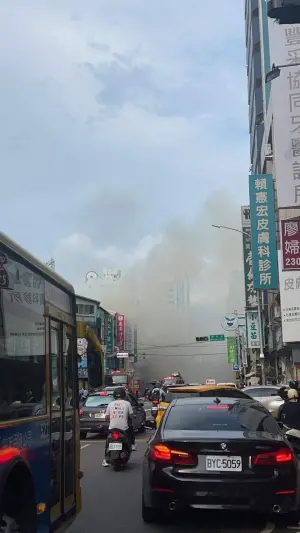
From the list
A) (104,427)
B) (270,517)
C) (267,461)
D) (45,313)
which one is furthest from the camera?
(104,427)

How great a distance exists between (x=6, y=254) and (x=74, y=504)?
318cm

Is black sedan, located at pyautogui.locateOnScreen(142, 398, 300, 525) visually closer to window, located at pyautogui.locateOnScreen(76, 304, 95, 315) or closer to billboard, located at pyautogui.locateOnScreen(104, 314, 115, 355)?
window, located at pyautogui.locateOnScreen(76, 304, 95, 315)

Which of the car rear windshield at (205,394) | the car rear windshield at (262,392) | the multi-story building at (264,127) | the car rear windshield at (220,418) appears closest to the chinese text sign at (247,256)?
the multi-story building at (264,127)

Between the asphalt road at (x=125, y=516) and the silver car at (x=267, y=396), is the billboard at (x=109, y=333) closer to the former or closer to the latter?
the silver car at (x=267, y=396)

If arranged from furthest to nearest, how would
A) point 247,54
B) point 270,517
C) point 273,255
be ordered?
point 247,54, point 273,255, point 270,517

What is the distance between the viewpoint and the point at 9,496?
4246 mm

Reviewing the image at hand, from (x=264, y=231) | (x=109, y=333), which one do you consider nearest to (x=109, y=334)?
(x=109, y=333)

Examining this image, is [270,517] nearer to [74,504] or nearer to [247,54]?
[74,504]

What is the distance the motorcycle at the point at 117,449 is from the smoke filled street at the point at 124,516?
188mm

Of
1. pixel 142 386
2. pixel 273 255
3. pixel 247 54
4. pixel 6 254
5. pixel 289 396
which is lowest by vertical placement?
pixel 142 386

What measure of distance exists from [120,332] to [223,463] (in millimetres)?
70773

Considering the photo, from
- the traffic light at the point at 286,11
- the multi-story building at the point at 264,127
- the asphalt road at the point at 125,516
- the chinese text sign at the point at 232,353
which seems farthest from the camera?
the chinese text sign at the point at 232,353

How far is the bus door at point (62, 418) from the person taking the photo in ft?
17.8

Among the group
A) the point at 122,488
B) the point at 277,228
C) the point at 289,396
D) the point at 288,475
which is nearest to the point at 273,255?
the point at 277,228
